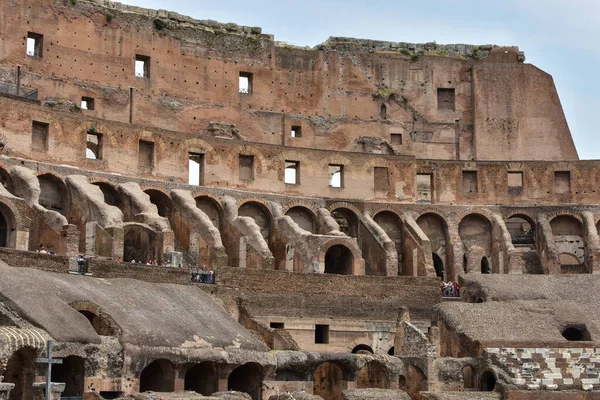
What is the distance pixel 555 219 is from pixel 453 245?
5.98 m

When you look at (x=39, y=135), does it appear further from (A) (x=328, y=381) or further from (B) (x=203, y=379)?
(A) (x=328, y=381)

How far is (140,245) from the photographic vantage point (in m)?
44.2

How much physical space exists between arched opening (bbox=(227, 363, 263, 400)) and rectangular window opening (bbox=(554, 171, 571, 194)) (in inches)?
949

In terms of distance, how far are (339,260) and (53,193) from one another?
1371 cm

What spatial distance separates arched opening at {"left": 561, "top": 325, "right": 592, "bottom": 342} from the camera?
42.8m

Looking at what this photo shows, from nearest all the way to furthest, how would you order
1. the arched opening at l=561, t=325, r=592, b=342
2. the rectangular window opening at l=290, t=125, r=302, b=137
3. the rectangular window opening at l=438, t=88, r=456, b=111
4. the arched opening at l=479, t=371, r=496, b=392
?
the arched opening at l=479, t=371, r=496, b=392, the arched opening at l=561, t=325, r=592, b=342, the rectangular window opening at l=290, t=125, r=302, b=137, the rectangular window opening at l=438, t=88, r=456, b=111

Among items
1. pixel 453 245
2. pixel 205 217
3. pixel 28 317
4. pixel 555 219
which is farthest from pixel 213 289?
pixel 555 219

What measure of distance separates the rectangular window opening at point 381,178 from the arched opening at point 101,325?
23.1m

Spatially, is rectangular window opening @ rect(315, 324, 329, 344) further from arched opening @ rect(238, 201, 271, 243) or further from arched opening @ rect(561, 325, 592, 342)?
arched opening @ rect(561, 325, 592, 342)

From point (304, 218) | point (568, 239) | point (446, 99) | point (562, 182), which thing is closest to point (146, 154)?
point (304, 218)

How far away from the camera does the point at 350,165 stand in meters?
52.8

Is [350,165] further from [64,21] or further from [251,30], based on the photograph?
[64,21]

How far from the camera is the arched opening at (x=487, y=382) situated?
3984 cm

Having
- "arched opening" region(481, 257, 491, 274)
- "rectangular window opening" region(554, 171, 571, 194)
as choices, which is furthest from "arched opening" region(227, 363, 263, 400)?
"rectangular window opening" region(554, 171, 571, 194)
